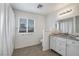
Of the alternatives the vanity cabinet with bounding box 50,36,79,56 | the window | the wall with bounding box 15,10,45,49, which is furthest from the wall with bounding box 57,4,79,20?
the window

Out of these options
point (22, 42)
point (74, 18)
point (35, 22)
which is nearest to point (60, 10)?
point (74, 18)

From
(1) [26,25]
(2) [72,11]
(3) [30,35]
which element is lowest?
(3) [30,35]

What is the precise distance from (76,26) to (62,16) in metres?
0.88

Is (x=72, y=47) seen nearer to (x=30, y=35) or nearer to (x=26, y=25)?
(x=30, y=35)

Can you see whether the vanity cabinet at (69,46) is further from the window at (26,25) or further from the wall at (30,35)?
the window at (26,25)

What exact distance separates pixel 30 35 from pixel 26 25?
2.19ft

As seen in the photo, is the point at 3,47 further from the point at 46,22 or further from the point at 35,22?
the point at 46,22

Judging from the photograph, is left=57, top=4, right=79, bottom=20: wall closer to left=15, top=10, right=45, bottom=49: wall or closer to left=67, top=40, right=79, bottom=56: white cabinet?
left=67, top=40, right=79, bottom=56: white cabinet

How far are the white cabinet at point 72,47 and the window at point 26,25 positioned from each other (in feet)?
8.48

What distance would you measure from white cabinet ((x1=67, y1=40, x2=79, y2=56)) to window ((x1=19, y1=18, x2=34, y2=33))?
2586 mm

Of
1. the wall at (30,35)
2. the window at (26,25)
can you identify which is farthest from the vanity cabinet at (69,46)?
the window at (26,25)

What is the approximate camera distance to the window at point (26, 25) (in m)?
3.88

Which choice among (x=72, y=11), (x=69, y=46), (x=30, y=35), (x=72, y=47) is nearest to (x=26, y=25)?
(x=30, y=35)

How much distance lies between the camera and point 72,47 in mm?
2023
